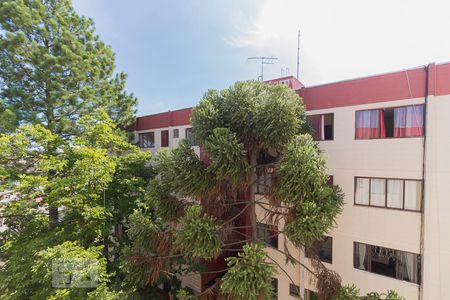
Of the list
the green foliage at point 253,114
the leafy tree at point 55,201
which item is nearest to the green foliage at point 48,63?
the leafy tree at point 55,201

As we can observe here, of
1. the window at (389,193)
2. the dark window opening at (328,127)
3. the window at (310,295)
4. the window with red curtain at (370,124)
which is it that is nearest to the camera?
the window at (389,193)

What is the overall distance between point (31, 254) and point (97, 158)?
14.1ft

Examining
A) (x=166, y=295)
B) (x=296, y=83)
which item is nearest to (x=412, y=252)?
(x=296, y=83)

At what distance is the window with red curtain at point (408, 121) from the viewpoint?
25.2 feet

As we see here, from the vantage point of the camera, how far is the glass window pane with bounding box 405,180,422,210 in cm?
773

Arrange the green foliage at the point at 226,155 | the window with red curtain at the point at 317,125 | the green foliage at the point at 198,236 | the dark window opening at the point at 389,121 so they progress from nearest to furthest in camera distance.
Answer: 1. the green foliage at the point at 198,236
2. the green foliage at the point at 226,155
3. the dark window opening at the point at 389,121
4. the window with red curtain at the point at 317,125

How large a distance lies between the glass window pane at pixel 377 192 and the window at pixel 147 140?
46.0 ft

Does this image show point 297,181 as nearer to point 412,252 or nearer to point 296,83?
point 412,252

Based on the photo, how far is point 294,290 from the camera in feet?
34.5

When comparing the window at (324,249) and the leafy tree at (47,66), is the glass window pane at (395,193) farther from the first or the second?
the leafy tree at (47,66)

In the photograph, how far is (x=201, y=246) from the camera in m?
6.96

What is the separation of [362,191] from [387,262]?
2.70 meters

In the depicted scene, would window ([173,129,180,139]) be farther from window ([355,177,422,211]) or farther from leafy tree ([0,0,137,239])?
window ([355,177,422,211])

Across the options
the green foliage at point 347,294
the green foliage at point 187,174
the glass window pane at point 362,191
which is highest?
the green foliage at point 187,174
